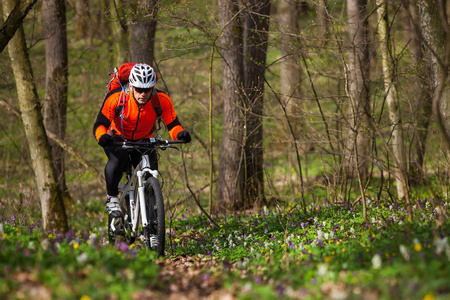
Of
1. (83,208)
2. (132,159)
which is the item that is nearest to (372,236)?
(132,159)

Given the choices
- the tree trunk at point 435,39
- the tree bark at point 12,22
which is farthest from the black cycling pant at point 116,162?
the tree trunk at point 435,39

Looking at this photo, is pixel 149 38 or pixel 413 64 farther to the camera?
pixel 149 38

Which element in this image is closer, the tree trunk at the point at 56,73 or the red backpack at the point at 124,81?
the red backpack at the point at 124,81

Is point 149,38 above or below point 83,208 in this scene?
above

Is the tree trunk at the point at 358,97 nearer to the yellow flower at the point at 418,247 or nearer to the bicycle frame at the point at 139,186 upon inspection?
the yellow flower at the point at 418,247

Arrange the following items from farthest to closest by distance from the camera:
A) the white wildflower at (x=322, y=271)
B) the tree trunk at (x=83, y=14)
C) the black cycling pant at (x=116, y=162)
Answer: the tree trunk at (x=83, y=14)
the black cycling pant at (x=116, y=162)
the white wildflower at (x=322, y=271)

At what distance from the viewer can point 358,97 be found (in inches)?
291

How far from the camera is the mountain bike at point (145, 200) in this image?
5.72 metres

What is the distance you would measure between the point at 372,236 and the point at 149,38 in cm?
758

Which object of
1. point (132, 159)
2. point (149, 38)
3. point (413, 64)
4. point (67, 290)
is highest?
point (149, 38)

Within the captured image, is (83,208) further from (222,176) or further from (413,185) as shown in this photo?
(413,185)

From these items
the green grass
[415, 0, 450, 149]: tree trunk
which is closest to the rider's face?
the green grass

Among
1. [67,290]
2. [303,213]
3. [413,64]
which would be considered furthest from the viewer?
[303,213]

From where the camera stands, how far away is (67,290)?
11.1ft
